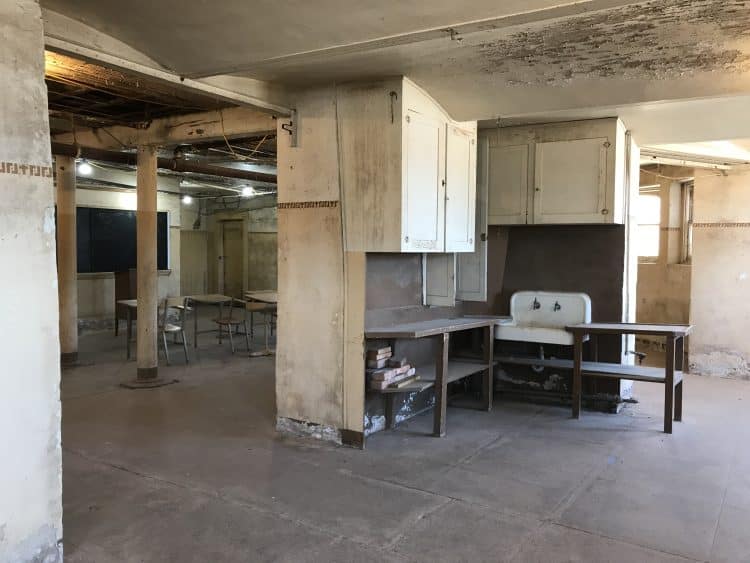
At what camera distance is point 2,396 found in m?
2.40

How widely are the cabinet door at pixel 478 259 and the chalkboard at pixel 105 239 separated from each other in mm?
7179

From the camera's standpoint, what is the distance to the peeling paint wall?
2398 millimetres

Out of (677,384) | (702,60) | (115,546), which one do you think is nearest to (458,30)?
(702,60)

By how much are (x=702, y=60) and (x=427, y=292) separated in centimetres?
265

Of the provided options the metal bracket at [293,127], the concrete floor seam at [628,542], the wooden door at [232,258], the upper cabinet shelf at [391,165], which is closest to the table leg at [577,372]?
the upper cabinet shelf at [391,165]

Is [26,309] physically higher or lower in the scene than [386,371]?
higher

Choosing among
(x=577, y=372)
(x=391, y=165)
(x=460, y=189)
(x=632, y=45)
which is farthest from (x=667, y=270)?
(x=632, y=45)

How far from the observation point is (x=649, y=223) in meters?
9.54

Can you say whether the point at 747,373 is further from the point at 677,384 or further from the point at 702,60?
the point at 702,60

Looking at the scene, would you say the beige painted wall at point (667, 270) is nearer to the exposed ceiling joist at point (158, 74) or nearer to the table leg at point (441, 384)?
the table leg at point (441, 384)

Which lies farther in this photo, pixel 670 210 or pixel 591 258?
pixel 670 210

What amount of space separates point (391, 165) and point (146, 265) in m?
3.38

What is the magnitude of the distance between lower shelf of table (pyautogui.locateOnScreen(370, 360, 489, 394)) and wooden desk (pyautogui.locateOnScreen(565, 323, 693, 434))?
0.79 meters

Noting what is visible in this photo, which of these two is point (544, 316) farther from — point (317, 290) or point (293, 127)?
point (293, 127)
